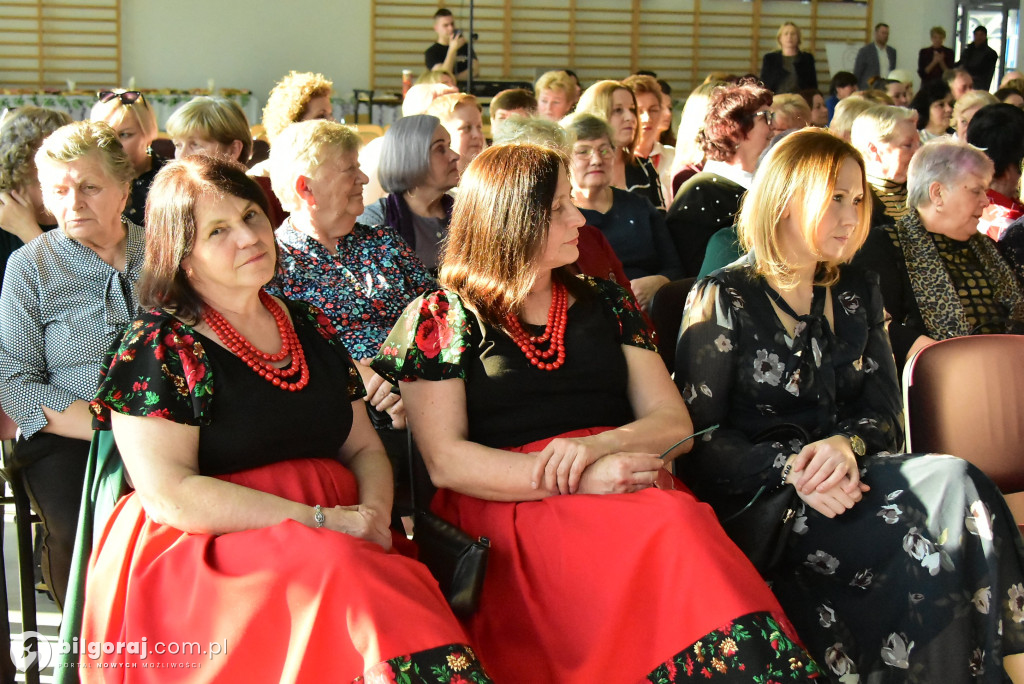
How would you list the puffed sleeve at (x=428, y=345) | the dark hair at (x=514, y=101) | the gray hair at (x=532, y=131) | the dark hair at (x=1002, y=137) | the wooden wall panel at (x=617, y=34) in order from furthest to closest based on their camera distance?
the wooden wall panel at (x=617, y=34), the dark hair at (x=514, y=101), the dark hair at (x=1002, y=137), the gray hair at (x=532, y=131), the puffed sleeve at (x=428, y=345)

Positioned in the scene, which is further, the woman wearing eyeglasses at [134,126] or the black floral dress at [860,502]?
the woman wearing eyeglasses at [134,126]

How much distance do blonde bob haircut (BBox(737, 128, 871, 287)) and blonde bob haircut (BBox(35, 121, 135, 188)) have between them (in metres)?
1.51

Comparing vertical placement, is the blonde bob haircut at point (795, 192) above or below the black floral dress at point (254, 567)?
above

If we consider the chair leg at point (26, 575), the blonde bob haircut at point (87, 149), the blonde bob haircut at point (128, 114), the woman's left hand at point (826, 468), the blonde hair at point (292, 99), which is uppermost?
the blonde hair at point (292, 99)

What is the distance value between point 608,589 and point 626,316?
26.1 inches

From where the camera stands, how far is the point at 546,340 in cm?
204

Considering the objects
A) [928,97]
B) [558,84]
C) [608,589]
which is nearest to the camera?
[608,589]

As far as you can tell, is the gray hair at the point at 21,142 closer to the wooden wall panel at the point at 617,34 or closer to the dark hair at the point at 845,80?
the dark hair at the point at 845,80

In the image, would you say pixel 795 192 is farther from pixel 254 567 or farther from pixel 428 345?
pixel 254 567

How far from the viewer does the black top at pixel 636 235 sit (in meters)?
3.47

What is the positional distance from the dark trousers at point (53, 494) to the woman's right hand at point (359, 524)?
0.74 meters

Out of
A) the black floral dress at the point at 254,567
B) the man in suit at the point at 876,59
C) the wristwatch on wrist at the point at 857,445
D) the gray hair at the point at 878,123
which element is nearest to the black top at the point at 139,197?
the black floral dress at the point at 254,567

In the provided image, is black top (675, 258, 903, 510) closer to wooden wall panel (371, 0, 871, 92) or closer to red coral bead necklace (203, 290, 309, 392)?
red coral bead necklace (203, 290, 309, 392)

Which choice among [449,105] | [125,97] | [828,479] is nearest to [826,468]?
[828,479]
